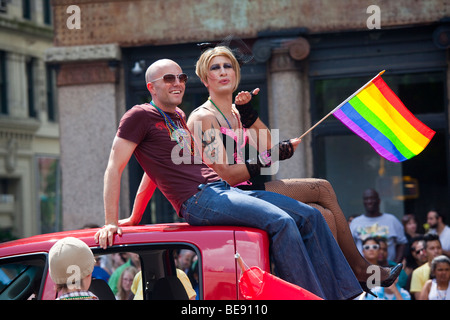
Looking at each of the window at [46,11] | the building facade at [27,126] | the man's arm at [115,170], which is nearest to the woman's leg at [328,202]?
the man's arm at [115,170]

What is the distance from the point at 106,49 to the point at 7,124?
1266cm

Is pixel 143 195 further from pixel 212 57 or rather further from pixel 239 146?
pixel 212 57

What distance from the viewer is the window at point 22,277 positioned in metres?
3.84

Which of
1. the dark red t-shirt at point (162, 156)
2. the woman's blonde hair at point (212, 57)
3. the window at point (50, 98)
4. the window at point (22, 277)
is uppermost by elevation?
the window at point (50, 98)

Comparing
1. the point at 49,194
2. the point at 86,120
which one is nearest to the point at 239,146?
the point at 86,120

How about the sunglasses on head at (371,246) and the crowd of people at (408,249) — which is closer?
the crowd of people at (408,249)

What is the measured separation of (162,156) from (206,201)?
1.30 feet

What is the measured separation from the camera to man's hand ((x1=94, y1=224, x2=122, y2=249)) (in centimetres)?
377

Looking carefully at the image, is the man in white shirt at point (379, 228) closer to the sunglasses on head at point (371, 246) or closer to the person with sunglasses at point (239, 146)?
the sunglasses on head at point (371, 246)

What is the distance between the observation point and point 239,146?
474 cm

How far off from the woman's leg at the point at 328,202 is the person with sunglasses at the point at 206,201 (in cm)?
33

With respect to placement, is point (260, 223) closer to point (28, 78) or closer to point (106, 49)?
point (106, 49)
